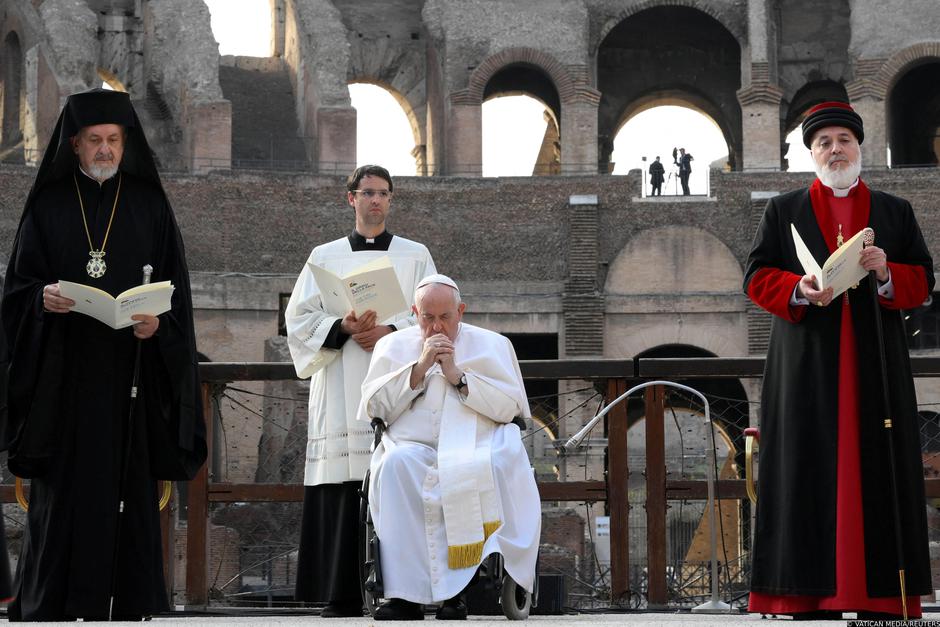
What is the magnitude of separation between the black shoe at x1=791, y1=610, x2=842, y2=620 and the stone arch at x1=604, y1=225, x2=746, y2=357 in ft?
69.3

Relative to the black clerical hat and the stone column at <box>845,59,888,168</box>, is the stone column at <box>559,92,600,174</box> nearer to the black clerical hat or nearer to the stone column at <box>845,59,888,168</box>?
the stone column at <box>845,59,888,168</box>

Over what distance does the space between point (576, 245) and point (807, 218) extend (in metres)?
21.0

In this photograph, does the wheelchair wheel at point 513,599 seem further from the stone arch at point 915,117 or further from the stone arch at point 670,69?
the stone arch at point 670,69

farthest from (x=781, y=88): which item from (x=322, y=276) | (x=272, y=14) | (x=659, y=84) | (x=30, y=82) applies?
(x=322, y=276)

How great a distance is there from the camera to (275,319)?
26.5 m

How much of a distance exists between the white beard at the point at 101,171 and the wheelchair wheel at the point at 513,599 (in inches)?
91.3

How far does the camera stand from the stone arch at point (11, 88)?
31172 mm

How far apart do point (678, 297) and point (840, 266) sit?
21324mm

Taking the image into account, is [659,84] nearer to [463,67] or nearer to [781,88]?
[781,88]

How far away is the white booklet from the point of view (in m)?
5.93

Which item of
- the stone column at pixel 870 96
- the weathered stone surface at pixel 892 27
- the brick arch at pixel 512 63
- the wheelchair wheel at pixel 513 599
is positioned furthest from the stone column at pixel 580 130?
the wheelchair wheel at pixel 513 599

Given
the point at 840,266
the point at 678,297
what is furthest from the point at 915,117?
the point at 840,266

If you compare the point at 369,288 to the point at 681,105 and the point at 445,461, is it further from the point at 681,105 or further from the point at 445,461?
the point at 681,105

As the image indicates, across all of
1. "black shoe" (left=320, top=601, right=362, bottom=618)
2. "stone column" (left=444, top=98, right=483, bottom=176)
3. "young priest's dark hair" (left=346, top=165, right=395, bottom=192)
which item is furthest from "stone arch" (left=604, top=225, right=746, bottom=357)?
"black shoe" (left=320, top=601, right=362, bottom=618)
